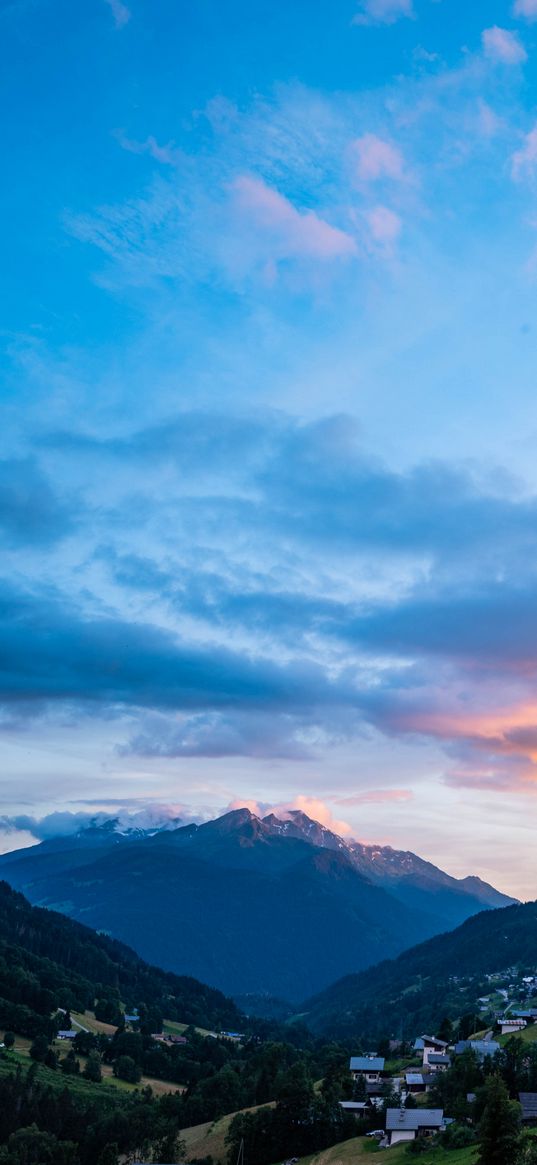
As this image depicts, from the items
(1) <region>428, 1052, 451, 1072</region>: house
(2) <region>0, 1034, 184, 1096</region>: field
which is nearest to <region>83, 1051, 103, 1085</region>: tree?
(2) <region>0, 1034, 184, 1096</region>: field

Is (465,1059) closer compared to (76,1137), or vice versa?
(465,1059)

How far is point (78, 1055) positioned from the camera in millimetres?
187625

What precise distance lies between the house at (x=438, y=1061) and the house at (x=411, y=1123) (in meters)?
35.5

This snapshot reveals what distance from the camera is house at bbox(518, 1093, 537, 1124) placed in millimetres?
86250

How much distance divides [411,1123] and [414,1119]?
25.3 inches

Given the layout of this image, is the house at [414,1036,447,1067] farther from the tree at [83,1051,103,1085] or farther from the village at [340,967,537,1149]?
the tree at [83,1051,103,1085]

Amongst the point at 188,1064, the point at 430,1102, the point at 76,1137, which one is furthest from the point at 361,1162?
the point at 188,1064

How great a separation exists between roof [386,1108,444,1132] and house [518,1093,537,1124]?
401 inches

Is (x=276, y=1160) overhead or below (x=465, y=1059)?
below

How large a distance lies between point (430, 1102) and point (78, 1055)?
10521cm

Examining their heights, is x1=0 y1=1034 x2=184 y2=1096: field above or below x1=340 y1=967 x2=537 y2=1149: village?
below

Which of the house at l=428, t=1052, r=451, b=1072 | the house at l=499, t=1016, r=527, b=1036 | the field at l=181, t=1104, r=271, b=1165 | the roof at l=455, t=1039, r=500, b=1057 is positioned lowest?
the field at l=181, t=1104, r=271, b=1165

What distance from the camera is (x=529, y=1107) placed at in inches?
3450

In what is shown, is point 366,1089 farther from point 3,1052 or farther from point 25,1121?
point 3,1052
